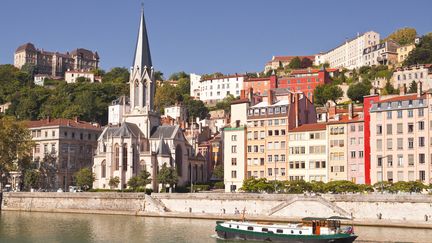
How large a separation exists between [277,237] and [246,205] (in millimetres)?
17402

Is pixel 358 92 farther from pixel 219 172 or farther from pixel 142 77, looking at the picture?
pixel 142 77

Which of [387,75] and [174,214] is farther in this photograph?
[387,75]

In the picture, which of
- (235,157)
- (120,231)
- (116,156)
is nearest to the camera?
(120,231)

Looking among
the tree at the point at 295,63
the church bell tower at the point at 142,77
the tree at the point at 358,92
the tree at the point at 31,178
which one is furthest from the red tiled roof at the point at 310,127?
the tree at the point at 295,63

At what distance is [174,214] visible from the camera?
76750 millimetres

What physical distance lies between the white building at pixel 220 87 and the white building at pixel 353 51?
29.5m

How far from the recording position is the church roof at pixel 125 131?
102 m

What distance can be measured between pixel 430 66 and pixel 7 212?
85.2 metres

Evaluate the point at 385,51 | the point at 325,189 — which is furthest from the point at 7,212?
the point at 385,51

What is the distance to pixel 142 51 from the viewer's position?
364 feet

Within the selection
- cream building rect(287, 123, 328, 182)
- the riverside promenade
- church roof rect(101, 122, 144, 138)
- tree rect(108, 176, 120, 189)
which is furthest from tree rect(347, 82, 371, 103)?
the riverside promenade

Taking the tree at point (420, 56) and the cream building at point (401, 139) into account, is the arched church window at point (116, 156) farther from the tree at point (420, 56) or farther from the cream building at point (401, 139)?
the tree at point (420, 56)

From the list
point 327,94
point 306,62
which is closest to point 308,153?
point 327,94

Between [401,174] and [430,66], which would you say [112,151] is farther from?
[430,66]
